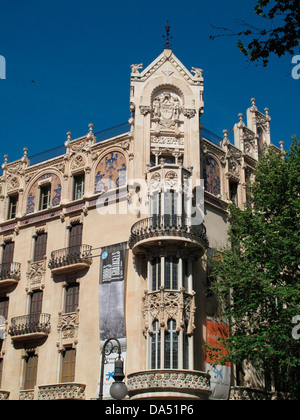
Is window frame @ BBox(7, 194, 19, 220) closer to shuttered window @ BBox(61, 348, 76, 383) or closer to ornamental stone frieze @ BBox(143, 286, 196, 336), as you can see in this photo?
shuttered window @ BBox(61, 348, 76, 383)

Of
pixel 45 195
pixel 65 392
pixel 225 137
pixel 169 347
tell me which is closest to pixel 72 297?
pixel 65 392

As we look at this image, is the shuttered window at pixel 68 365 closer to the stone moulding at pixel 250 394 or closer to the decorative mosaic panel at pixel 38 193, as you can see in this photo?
the stone moulding at pixel 250 394

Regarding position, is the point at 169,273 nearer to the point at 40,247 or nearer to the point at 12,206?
the point at 40,247

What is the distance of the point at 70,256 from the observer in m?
39.6

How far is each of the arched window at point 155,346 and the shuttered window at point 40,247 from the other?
1117 centimetres

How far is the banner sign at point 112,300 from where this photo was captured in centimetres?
3531

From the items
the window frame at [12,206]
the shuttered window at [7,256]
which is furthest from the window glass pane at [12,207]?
the shuttered window at [7,256]

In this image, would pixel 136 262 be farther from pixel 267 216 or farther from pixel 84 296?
pixel 267 216

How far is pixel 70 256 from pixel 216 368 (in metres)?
11.4

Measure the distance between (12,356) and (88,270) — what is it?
7522 mm

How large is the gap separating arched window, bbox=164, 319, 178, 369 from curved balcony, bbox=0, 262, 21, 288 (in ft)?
41.9

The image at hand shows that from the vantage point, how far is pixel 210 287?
116ft

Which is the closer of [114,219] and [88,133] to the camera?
[114,219]
